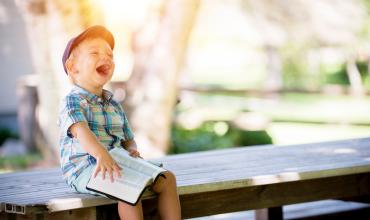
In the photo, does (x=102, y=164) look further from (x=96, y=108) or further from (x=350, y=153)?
(x=350, y=153)

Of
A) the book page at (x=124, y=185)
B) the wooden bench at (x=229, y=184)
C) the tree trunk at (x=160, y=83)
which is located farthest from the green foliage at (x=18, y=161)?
the book page at (x=124, y=185)

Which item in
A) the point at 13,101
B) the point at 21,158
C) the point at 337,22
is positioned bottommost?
the point at 21,158

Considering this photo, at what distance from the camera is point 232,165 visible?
430 cm

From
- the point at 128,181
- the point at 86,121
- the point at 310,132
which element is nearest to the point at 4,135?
the point at 310,132

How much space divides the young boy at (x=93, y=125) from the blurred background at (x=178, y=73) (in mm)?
1443

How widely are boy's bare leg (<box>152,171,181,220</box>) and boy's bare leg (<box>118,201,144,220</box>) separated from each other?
0.41 feet

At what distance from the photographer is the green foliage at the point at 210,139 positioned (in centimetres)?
1121

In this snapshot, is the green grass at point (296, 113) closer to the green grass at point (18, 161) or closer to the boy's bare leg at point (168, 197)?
the green grass at point (18, 161)

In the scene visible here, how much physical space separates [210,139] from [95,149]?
8.10 meters

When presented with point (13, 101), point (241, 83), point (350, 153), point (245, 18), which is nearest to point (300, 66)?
point (245, 18)

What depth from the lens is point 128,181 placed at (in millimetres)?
3293

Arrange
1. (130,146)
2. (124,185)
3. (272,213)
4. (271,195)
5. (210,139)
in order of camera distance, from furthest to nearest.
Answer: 1. (210,139)
2. (272,213)
3. (271,195)
4. (130,146)
5. (124,185)

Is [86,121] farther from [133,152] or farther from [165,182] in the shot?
[165,182]

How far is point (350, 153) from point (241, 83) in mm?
29784
